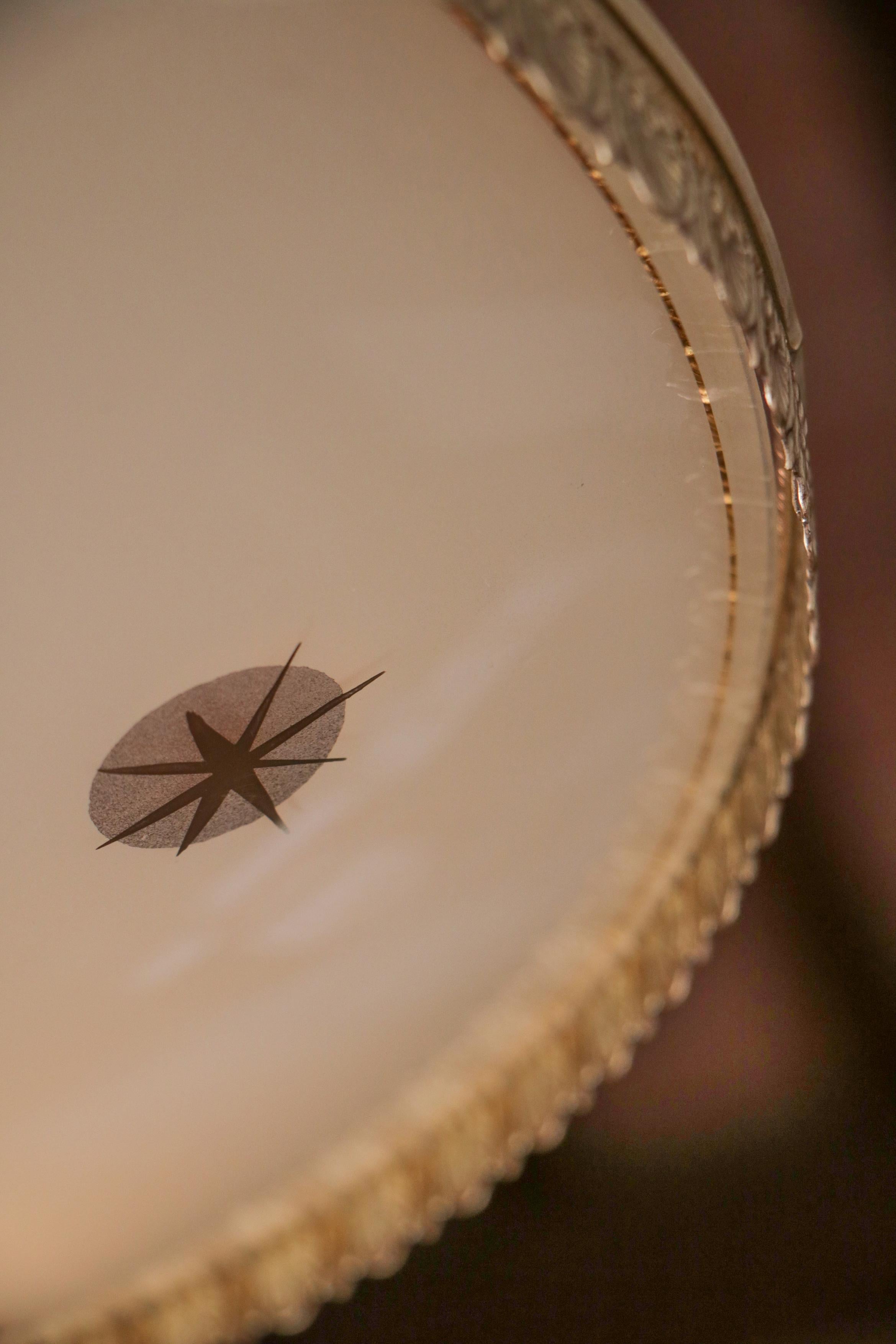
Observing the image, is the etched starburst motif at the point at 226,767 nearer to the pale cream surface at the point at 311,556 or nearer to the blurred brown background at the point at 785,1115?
the pale cream surface at the point at 311,556

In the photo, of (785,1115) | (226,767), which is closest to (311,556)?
(226,767)

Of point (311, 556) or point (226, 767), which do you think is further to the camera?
point (226, 767)

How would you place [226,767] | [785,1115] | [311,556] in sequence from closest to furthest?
[311,556] → [226,767] → [785,1115]

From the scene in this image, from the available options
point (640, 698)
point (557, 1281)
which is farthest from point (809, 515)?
point (557, 1281)

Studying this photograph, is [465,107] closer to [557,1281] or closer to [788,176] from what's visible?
[788,176]

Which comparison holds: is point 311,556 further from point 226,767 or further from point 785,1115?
point 785,1115

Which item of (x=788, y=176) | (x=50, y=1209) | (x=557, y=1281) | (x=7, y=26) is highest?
(x=788, y=176)

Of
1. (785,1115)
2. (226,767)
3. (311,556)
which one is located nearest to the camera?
(311,556)
